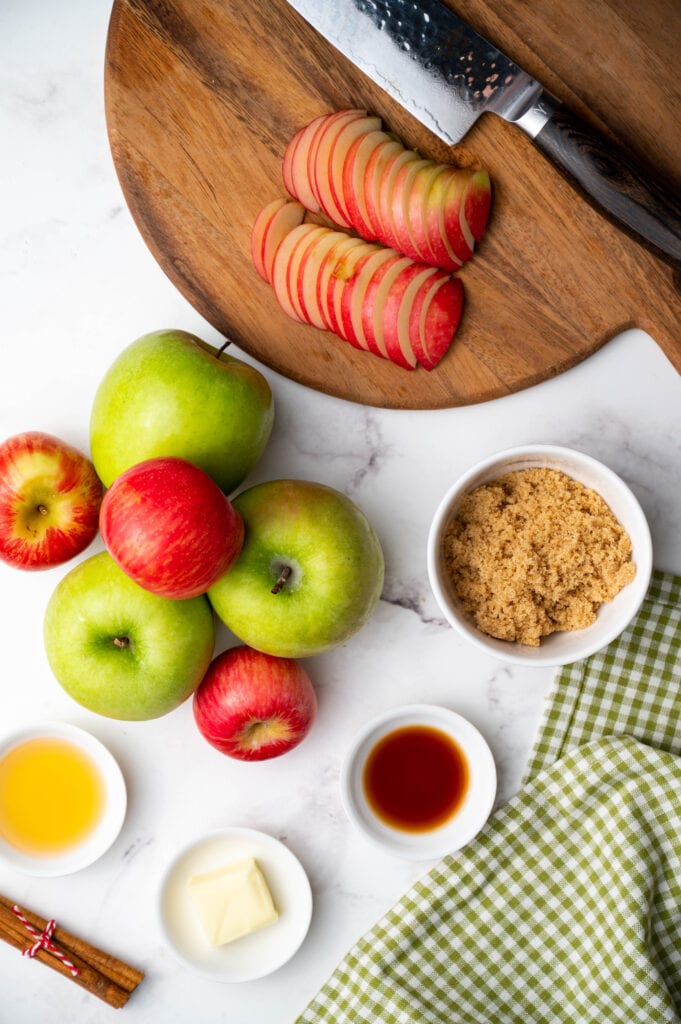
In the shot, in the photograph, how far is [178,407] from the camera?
1.22m

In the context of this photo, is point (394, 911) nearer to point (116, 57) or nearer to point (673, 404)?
point (673, 404)

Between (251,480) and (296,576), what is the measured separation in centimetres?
28

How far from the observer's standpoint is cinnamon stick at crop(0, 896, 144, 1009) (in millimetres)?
1482

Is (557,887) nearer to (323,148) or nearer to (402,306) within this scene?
(402,306)

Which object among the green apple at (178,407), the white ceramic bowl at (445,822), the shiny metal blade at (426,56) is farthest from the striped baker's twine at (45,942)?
the shiny metal blade at (426,56)

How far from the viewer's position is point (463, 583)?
4.47 ft

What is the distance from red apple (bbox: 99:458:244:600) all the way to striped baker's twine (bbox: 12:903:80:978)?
0.67 meters

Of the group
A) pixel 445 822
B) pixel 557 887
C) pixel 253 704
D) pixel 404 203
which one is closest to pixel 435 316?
pixel 404 203

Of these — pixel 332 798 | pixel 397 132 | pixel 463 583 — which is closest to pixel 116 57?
pixel 397 132

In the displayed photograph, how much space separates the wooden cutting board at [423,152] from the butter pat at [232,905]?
0.76 meters

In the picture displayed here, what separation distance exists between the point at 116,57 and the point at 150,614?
31.1 inches

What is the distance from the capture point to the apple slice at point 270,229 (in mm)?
1348

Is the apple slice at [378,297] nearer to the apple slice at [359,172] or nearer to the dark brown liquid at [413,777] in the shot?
the apple slice at [359,172]

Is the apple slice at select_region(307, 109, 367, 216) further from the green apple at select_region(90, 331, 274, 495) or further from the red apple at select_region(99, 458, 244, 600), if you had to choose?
the red apple at select_region(99, 458, 244, 600)
